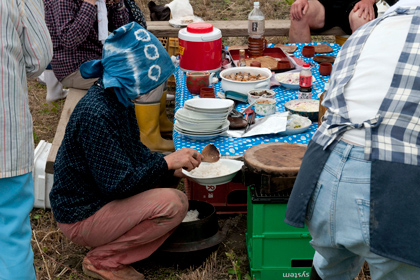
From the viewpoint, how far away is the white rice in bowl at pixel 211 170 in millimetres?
3041

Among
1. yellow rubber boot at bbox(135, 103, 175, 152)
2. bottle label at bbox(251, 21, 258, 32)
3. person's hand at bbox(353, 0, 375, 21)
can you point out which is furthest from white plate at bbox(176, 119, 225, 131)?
person's hand at bbox(353, 0, 375, 21)

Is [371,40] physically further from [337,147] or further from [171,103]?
[171,103]

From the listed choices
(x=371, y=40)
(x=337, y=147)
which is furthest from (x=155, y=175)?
(x=371, y=40)

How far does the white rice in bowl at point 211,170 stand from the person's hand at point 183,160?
21 cm

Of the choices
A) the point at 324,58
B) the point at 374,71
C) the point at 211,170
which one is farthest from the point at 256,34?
the point at 374,71

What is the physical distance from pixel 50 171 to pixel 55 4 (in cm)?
135

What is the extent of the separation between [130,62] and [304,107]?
1490 millimetres

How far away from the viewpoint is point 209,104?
3459 mm

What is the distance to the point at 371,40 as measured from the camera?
178cm

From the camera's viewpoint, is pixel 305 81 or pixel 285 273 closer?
pixel 285 273

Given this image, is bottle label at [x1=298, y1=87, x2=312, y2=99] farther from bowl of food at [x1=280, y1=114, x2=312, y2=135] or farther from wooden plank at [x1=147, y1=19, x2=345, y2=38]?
wooden plank at [x1=147, y1=19, x2=345, y2=38]

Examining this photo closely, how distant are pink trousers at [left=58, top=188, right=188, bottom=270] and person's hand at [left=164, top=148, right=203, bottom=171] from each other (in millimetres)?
160

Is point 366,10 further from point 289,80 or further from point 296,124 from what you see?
point 296,124

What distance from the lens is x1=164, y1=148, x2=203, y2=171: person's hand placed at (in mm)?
2801
